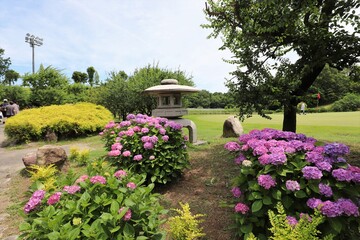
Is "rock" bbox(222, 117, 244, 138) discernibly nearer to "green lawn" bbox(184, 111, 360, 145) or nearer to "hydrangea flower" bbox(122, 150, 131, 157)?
"green lawn" bbox(184, 111, 360, 145)

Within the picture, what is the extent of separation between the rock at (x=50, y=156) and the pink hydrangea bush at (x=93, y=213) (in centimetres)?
292

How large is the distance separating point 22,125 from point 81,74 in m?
53.0

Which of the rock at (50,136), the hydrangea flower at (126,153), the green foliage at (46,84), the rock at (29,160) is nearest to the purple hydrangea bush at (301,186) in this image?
the hydrangea flower at (126,153)

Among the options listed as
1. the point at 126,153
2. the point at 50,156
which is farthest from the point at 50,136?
the point at 126,153

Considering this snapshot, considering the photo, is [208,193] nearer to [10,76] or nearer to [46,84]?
[46,84]

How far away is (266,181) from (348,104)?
36865 millimetres

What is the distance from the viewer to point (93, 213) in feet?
5.56

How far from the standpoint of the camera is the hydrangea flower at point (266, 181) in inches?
71.0

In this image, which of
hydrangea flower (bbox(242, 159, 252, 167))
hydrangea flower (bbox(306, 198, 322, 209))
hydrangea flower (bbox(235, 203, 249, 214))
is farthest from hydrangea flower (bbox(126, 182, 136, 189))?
hydrangea flower (bbox(306, 198, 322, 209))

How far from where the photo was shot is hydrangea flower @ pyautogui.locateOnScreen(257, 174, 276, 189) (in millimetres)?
1804

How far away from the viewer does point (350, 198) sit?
71.8 inches

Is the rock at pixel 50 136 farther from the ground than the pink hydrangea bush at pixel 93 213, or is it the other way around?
the pink hydrangea bush at pixel 93 213

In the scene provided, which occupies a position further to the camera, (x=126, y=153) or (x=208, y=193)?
(x=208, y=193)

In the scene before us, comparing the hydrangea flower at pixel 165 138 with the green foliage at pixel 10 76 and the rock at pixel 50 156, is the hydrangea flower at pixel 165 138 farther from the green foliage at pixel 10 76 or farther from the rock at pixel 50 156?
the green foliage at pixel 10 76
